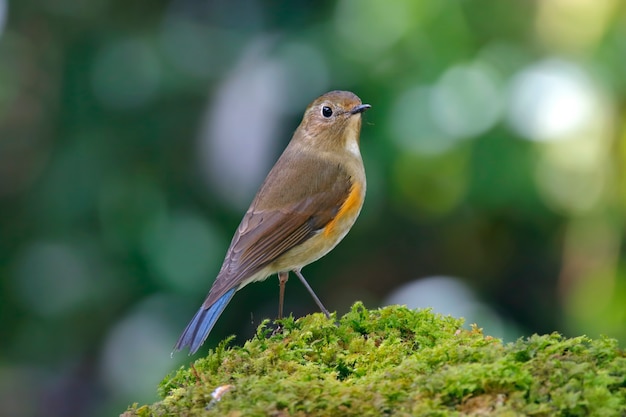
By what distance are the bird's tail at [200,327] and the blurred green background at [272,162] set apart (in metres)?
0.77

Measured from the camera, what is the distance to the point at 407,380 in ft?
8.09

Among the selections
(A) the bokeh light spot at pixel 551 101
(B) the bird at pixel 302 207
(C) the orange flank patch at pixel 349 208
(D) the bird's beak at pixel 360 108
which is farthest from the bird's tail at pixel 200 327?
(A) the bokeh light spot at pixel 551 101

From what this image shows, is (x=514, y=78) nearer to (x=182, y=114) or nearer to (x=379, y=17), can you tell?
(x=379, y=17)

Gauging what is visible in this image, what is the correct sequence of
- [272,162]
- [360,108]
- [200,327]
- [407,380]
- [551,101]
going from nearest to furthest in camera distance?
1. [407,380]
2. [200,327]
3. [551,101]
4. [360,108]
5. [272,162]

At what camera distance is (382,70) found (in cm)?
487

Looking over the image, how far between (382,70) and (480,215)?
92cm

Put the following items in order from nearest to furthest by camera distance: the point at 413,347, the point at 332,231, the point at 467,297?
the point at 413,347 → the point at 332,231 → the point at 467,297

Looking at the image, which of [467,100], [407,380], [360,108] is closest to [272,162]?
[360,108]

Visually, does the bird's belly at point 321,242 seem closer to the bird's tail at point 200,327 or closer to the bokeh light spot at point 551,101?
the bird's tail at point 200,327

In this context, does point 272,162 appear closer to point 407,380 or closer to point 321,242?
point 321,242

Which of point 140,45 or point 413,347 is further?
point 140,45

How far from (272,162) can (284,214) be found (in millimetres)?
785

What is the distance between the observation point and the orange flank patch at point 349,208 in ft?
14.7

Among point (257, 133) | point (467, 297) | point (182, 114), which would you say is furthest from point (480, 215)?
point (182, 114)
